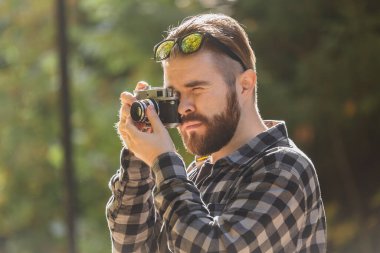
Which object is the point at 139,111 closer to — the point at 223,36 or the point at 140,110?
the point at 140,110

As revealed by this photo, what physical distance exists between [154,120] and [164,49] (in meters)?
0.19

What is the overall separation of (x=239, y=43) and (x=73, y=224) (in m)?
5.84

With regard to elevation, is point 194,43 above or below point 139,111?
above

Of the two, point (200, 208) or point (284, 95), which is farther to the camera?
point (284, 95)

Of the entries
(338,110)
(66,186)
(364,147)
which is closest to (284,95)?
(338,110)

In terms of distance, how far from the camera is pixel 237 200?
198 cm

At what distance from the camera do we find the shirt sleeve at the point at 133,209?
2.22 meters

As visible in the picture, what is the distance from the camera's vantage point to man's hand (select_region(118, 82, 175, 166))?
2.06 meters

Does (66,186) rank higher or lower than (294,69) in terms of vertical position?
lower

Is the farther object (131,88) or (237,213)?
(131,88)

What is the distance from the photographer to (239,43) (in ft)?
7.13

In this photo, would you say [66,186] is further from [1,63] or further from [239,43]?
[239,43]

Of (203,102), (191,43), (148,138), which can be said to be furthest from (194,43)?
(148,138)

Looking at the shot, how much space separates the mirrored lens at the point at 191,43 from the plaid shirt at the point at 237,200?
0.24 m
